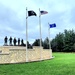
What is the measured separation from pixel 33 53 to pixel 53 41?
214ft

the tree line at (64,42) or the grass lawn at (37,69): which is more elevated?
the tree line at (64,42)

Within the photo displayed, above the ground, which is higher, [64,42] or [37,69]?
[64,42]

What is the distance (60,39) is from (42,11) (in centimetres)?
6379

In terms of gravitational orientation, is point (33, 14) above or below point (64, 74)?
above

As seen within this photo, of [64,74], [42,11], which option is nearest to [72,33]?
[42,11]

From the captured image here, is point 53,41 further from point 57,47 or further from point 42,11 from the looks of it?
point 42,11

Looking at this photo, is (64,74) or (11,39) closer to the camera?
(64,74)

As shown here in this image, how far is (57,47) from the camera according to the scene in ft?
285

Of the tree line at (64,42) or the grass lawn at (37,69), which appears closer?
the grass lawn at (37,69)

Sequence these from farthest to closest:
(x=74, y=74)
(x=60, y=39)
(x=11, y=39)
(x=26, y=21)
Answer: (x=60, y=39) < (x=11, y=39) < (x=26, y=21) < (x=74, y=74)

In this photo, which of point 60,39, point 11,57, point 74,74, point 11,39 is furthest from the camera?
point 60,39

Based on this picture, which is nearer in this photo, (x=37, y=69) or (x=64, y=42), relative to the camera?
(x=37, y=69)

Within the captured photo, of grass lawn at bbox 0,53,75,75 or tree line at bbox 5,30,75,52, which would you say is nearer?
grass lawn at bbox 0,53,75,75

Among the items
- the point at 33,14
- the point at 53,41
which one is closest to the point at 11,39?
the point at 33,14
